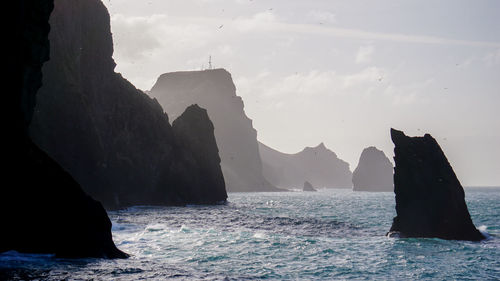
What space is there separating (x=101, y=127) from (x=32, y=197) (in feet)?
144

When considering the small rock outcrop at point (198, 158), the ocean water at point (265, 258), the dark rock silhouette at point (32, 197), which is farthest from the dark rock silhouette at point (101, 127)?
the dark rock silhouette at point (32, 197)

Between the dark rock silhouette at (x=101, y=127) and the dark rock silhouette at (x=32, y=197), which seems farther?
the dark rock silhouette at (x=101, y=127)

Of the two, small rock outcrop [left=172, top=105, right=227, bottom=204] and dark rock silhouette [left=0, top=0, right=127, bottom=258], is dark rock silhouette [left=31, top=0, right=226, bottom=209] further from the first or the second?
dark rock silhouette [left=0, top=0, right=127, bottom=258]

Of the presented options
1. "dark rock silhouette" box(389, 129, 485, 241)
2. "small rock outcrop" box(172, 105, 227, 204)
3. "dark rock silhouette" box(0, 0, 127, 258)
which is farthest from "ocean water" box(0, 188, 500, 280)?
"small rock outcrop" box(172, 105, 227, 204)

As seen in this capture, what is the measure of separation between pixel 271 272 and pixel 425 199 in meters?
20.7

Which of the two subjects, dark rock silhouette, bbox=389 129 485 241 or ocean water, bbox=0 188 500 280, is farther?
dark rock silhouette, bbox=389 129 485 241

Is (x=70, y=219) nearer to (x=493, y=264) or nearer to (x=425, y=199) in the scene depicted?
(x=493, y=264)

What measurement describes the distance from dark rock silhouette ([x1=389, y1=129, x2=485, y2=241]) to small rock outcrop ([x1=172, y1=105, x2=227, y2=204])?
174 ft

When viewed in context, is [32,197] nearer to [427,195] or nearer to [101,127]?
[427,195]

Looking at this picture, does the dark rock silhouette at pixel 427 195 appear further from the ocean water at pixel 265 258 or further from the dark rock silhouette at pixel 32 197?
the dark rock silhouette at pixel 32 197

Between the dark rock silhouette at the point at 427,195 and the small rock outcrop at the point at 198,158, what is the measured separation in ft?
174

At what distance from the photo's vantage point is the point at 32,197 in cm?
2236

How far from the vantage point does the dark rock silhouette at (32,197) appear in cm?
2192

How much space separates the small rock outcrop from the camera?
8790 centimetres
